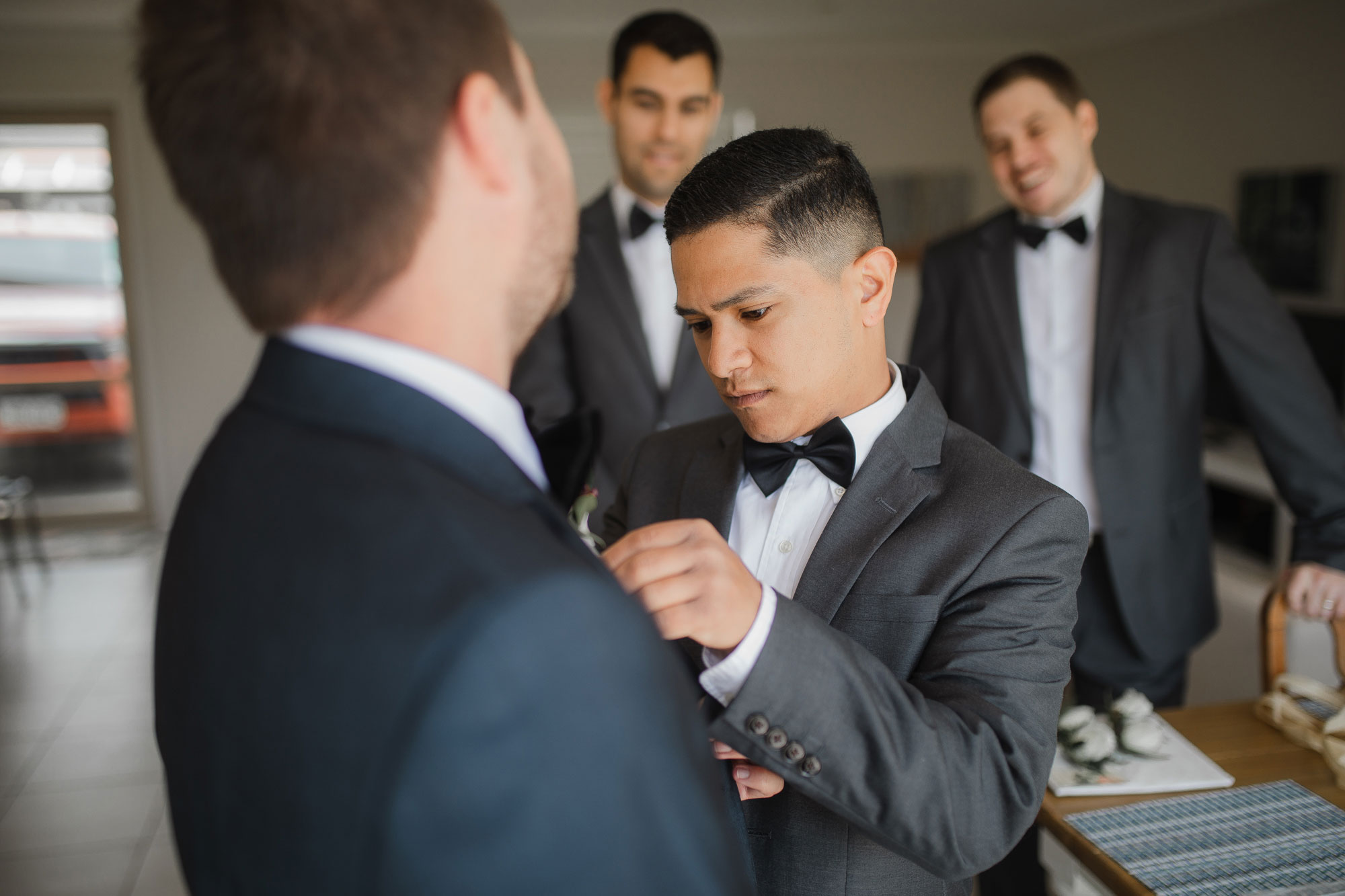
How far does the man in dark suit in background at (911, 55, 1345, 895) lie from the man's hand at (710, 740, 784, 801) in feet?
4.60

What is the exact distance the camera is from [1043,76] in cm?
239

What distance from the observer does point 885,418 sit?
1.34 m

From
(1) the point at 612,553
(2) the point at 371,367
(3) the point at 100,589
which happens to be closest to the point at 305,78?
(2) the point at 371,367

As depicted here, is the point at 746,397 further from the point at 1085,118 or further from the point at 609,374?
the point at 1085,118

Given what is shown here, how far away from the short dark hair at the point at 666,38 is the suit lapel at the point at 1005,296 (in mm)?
840

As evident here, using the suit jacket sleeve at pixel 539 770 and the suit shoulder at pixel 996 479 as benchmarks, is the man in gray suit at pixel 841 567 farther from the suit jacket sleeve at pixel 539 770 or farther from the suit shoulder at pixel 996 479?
the suit jacket sleeve at pixel 539 770

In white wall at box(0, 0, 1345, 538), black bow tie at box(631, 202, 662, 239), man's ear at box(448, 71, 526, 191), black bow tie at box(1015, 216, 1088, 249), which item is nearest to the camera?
man's ear at box(448, 71, 526, 191)

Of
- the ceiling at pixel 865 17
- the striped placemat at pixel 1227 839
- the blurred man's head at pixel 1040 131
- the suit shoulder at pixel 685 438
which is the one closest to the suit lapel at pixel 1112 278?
the blurred man's head at pixel 1040 131

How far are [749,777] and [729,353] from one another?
494 mm

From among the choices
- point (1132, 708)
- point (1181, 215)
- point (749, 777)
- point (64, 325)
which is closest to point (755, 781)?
point (749, 777)

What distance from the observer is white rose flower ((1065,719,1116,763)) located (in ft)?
5.25

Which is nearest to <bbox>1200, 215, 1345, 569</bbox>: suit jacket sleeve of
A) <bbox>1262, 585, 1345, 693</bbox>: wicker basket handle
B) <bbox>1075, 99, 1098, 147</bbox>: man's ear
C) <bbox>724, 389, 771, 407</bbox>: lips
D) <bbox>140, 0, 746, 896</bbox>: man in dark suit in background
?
<bbox>1262, 585, 1345, 693</bbox>: wicker basket handle

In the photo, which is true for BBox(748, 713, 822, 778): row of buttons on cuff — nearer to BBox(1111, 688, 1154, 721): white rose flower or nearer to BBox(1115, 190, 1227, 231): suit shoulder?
BBox(1111, 688, 1154, 721): white rose flower

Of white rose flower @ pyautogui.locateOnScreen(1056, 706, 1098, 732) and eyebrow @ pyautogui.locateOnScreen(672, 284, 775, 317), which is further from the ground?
eyebrow @ pyautogui.locateOnScreen(672, 284, 775, 317)
